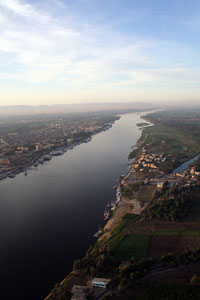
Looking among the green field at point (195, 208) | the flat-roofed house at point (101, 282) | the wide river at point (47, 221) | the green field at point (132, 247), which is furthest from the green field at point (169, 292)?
the green field at point (195, 208)

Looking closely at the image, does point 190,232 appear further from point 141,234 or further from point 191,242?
point 141,234

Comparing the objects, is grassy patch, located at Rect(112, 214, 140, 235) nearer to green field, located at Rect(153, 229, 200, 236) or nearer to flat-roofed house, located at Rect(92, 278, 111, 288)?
green field, located at Rect(153, 229, 200, 236)

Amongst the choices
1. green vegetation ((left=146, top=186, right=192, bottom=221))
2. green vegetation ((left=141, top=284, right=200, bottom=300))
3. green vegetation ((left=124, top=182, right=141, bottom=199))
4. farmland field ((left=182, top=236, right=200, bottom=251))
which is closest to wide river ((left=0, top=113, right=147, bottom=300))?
green vegetation ((left=124, top=182, right=141, bottom=199))

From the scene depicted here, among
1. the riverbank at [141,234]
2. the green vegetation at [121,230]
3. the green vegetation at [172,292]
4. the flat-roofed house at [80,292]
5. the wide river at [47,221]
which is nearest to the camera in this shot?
the green vegetation at [172,292]

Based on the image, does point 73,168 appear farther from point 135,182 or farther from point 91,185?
point 135,182

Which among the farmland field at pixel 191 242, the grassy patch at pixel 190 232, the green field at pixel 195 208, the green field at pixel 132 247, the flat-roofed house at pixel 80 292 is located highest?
the green field at pixel 195 208

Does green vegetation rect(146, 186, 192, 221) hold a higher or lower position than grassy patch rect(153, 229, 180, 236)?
higher

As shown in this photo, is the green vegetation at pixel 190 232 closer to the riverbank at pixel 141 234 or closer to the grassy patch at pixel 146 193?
the riverbank at pixel 141 234
